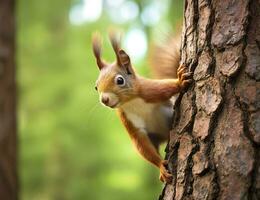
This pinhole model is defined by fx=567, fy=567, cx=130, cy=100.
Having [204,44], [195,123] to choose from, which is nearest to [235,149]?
[195,123]

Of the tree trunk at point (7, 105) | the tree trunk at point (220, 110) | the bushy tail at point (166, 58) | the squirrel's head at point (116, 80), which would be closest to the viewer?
the tree trunk at point (220, 110)

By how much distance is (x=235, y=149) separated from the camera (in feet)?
6.29

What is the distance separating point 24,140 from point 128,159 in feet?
4.90

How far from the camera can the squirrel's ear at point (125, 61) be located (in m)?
2.53

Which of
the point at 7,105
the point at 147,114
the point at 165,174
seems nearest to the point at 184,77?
the point at 165,174

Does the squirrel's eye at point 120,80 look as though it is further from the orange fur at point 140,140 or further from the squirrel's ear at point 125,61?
the orange fur at point 140,140

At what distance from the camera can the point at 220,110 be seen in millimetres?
1998

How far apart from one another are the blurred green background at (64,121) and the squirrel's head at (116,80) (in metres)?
4.14

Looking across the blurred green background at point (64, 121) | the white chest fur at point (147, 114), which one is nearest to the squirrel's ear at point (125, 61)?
the white chest fur at point (147, 114)

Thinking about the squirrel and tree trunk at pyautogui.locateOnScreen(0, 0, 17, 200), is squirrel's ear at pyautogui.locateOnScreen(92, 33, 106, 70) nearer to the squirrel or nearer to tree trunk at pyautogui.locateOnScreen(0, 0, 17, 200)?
the squirrel

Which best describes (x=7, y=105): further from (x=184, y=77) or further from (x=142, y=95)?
(x=184, y=77)

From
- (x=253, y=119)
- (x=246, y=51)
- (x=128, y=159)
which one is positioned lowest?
(x=128, y=159)

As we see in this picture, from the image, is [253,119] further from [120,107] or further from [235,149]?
[120,107]

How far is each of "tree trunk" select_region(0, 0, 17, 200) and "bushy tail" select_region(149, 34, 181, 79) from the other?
170 centimetres
